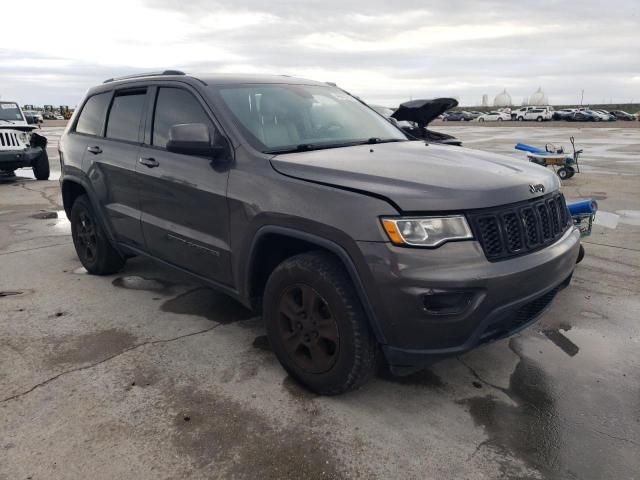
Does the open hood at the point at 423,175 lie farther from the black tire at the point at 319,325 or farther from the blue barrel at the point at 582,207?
the blue barrel at the point at 582,207

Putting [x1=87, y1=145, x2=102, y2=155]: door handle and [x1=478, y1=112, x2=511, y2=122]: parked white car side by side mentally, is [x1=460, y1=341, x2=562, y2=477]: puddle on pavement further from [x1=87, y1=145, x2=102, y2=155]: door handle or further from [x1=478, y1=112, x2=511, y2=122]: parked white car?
[x1=478, y1=112, x2=511, y2=122]: parked white car

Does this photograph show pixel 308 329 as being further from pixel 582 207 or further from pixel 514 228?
pixel 582 207

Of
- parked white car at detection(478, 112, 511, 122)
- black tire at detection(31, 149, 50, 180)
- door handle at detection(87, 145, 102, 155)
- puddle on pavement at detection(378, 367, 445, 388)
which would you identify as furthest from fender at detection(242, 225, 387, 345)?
parked white car at detection(478, 112, 511, 122)

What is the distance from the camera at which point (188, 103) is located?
11.8ft

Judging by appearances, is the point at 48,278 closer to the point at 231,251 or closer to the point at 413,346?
the point at 231,251

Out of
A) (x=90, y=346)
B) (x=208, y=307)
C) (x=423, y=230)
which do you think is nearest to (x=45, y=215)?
(x=208, y=307)

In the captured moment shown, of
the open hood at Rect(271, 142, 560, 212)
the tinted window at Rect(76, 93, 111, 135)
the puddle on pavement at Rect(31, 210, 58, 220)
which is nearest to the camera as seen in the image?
the open hood at Rect(271, 142, 560, 212)

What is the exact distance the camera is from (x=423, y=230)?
2.45 metres

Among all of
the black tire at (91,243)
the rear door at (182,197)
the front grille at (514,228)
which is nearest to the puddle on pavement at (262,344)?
the rear door at (182,197)

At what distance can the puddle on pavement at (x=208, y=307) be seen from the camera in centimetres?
406

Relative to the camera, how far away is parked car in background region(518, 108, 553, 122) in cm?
5631

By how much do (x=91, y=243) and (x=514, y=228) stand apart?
3879 millimetres

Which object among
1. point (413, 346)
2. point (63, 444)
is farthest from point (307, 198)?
point (63, 444)

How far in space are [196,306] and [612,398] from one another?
9.68 ft
